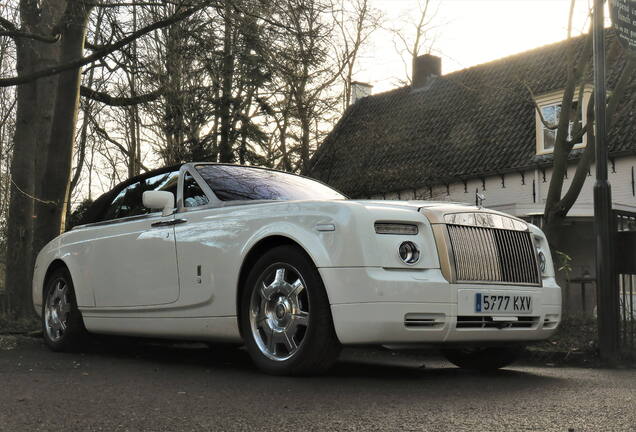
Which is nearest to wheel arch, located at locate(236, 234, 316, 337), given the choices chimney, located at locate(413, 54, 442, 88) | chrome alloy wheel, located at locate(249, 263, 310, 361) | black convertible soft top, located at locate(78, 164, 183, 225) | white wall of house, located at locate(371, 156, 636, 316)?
chrome alloy wheel, located at locate(249, 263, 310, 361)

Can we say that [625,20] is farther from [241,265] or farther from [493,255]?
[241,265]

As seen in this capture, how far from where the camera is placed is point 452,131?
23906 millimetres

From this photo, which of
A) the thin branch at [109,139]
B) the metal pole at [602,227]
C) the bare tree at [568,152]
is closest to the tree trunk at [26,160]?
the thin branch at [109,139]

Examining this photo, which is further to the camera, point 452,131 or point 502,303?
point 452,131

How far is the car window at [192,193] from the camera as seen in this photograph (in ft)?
20.5

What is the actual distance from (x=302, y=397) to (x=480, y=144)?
1878cm

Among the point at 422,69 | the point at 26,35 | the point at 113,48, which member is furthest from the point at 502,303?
the point at 422,69

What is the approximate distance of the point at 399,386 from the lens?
15.7ft

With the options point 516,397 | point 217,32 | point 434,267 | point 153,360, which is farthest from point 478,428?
point 217,32

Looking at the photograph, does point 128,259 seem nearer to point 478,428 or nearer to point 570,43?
point 478,428

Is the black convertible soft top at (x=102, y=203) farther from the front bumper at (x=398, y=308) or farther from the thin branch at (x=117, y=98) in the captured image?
the thin branch at (x=117, y=98)

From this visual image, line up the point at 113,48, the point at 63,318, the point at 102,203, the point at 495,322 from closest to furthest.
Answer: the point at 495,322, the point at 63,318, the point at 102,203, the point at 113,48

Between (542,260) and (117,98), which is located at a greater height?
(117,98)

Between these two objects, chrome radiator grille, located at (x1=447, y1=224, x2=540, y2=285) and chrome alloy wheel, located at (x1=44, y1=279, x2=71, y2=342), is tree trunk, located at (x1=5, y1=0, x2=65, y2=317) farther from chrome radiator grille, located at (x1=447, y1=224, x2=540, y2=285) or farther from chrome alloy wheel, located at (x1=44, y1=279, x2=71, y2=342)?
chrome radiator grille, located at (x1=447, y1=224, x2=540, y2=285)
